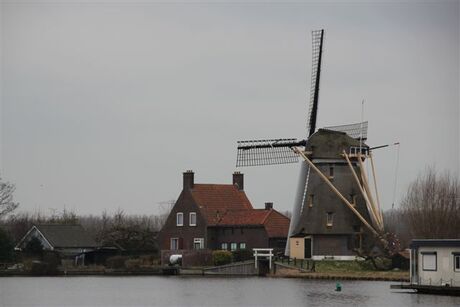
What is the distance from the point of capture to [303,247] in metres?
67.0

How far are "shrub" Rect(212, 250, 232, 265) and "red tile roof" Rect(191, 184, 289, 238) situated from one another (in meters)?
3.68

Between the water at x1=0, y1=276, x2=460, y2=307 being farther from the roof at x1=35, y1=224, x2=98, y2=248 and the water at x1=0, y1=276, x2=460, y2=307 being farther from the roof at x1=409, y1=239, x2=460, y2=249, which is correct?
the roof at x1=35, y1=224, x2=98, y2=248

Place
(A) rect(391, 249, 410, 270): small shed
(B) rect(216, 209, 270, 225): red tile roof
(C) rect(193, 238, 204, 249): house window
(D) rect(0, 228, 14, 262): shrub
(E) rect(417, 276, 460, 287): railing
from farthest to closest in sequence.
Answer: (C) rect(193, 238, 204, 249): house window, (B) rect(216, 209, 270, 225): red tile roof, (D) rect(0, 228, 14, 262): shrub, (A) rect(391, 249, 410, 270): small shed, (E) rect(417, 276, 460, 287): railing

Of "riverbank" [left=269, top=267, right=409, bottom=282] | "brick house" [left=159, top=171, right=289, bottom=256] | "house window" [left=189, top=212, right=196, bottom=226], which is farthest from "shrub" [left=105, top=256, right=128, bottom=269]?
"riverbank" [left=269, top=267, right=409, bottom=282]

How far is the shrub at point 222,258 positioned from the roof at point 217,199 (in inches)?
205

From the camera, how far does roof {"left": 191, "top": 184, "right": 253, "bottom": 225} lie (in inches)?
2985

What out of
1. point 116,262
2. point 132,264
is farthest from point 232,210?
point 116,262

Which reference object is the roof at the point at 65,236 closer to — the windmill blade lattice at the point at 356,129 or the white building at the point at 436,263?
the windmill blade lattice at the point at 356,129

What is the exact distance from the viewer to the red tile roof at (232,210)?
73375 mm

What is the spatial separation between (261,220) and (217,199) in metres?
5.03

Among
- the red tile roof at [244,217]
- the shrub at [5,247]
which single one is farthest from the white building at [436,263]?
the shrub at [5,247]

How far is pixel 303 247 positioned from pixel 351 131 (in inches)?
282

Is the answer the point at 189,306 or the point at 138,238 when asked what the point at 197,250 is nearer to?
the point at 138,238

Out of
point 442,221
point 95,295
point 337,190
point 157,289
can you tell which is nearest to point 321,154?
point 337,190
